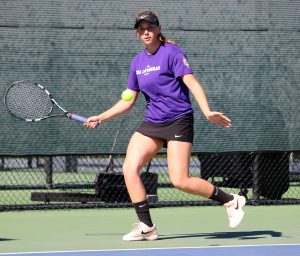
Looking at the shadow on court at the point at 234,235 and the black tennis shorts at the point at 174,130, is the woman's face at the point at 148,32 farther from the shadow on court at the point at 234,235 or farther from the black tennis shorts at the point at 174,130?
the shadow on court at the point at 234,235

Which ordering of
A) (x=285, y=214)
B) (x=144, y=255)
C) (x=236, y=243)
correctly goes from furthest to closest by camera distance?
1. (x=285, y=214)
2. (x=236, y=243)
3. (x=144, y=255)

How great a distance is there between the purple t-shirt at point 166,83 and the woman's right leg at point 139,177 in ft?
0.58

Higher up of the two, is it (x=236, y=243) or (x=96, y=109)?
(x=96, y=109)

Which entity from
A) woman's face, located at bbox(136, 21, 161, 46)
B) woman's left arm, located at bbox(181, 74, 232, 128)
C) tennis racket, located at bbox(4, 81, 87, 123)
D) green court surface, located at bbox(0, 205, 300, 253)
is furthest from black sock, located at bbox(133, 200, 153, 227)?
tennis racket, located at bbox(4, 81, 87, 123)

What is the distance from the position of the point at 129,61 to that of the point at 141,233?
2985 millimetres

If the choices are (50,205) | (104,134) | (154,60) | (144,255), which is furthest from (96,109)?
(144,255)

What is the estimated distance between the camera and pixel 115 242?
22.0ft

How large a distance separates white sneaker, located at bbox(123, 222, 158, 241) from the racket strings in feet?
5.63

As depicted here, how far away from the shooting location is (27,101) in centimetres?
802

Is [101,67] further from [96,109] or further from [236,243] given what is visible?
[236,243]

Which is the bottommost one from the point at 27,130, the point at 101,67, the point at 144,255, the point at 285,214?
the point at 144,255

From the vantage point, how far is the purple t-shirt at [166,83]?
660cm

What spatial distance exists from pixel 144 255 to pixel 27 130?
11.6ft

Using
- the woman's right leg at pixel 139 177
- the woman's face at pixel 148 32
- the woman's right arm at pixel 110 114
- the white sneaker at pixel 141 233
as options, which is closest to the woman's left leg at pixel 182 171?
the woman's right leg at pixel 139 177
